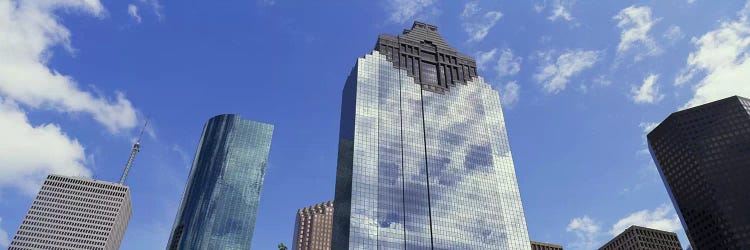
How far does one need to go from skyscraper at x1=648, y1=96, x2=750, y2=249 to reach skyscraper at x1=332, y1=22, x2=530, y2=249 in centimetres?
8139

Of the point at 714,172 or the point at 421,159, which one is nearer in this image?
the point at 421,159

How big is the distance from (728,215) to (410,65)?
117 m

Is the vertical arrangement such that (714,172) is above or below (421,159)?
above

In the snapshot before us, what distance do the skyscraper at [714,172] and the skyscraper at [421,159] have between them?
267 ft

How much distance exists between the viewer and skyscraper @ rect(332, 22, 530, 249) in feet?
404

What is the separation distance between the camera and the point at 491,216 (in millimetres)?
133250

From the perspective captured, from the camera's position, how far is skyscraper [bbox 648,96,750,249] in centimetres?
17500

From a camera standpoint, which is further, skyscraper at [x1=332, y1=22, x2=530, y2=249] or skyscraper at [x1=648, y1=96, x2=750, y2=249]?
skyscraper at [x1=648, y1=96, x2=750, y2=249]

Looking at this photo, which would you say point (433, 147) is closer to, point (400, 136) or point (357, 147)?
point (400, 136)

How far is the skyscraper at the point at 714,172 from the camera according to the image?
175000mm

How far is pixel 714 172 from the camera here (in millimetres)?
182500

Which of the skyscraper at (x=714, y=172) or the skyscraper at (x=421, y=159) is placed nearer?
the skyscraper at (x=421, y=159)

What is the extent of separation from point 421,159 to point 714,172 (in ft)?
372

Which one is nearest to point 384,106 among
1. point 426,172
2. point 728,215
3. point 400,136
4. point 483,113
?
point 400,136
